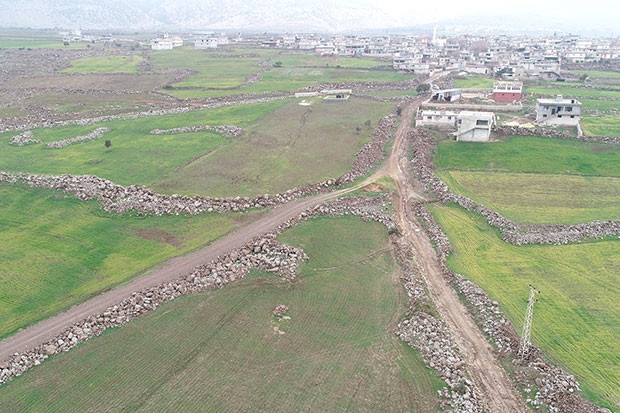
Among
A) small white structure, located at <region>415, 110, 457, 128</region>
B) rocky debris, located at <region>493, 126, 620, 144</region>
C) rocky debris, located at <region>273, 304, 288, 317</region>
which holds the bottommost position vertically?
rocky debris, located at <region>273, 304, 288, 317</region>

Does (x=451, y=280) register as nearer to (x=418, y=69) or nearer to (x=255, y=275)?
(x=255, y=275)

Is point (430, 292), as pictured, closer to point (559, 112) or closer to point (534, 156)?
point (534, 156)

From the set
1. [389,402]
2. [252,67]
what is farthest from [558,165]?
[252,67]

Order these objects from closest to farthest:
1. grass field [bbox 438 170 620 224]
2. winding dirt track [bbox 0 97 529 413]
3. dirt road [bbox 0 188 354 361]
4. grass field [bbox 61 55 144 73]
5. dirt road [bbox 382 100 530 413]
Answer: dirt road [bbox 382 100 530 413]
winding dirt track [bbox 0 97 529 413]
dirt road [bbox 0 188 354 361]
grass field [bbox 438 170 620 224]
grass field [bbox 61 55 144 73]

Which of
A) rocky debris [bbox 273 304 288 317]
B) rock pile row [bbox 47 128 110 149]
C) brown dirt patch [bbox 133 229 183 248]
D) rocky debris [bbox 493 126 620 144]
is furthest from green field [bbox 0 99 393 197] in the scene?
rocky debris [bbox 493 126 620 144]

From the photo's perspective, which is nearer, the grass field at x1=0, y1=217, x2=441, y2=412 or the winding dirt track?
the grass field at x1=0, y1=217, x2=441, y2=412

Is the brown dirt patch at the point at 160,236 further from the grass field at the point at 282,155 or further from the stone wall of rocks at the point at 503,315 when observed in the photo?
the stone wall of rocks at the point at 503,315

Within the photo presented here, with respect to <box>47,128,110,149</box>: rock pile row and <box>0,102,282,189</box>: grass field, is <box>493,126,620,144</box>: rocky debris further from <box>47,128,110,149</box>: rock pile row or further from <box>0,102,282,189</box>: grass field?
<box>47,128,110,149</box>: rock pile row
